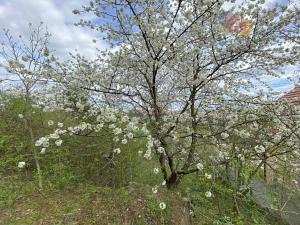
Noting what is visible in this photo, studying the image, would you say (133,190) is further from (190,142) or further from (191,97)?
(191,97)

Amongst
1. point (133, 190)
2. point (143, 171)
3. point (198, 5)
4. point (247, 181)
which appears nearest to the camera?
point (198, 5)

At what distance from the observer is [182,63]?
351 cm

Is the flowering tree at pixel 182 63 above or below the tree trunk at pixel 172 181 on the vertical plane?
above

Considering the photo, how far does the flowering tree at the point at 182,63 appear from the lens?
3199mm

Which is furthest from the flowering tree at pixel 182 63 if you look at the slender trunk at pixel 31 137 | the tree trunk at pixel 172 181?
the slender trunk at pixel 31 137

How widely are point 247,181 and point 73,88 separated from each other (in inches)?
127

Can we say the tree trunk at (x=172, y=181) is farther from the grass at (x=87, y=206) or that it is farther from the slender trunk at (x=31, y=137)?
the slender trunk at (x=31, y=137)

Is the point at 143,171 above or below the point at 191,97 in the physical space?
below

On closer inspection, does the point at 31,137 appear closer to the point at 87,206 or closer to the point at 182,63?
the point at 87,206

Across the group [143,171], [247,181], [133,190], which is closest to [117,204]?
[133,190]

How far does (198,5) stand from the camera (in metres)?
3.14

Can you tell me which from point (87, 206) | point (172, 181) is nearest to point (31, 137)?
point (87, 206)

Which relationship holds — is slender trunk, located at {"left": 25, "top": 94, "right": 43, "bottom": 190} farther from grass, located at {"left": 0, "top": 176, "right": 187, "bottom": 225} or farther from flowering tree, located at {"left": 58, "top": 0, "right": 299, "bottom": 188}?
flowering tree, located at {"left": 58, "top": 0, "right": 299, "bottom": 188}

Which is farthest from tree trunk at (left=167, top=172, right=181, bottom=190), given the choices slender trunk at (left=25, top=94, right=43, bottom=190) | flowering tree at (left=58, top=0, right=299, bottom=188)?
slender trunk at (left=25, top=94, right=43, bottom=190)
